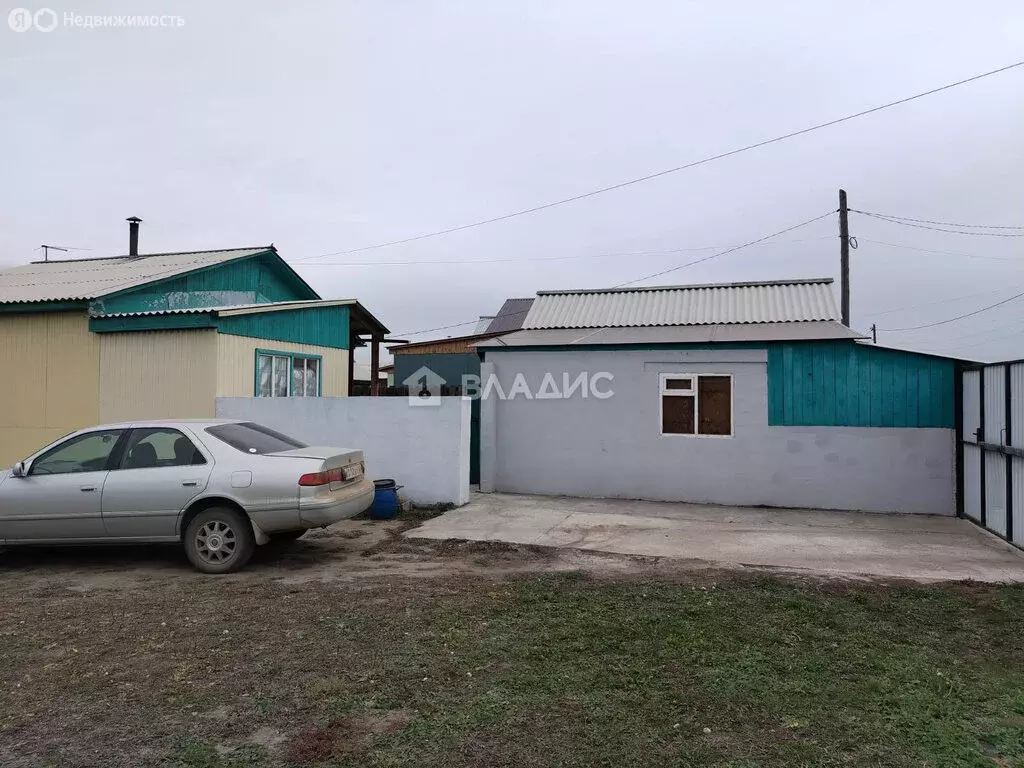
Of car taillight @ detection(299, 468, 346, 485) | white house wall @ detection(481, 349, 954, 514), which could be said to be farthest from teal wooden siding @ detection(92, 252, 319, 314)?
car taillight @ detection(299, 468, 346, 485)

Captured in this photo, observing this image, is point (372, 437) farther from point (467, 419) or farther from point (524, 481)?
point (524, 481)

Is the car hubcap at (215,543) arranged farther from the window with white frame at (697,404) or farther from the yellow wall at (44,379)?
the window with white frame at (697,404)

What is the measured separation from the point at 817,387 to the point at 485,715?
8.58 meters

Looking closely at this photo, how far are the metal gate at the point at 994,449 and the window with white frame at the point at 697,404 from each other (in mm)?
3163

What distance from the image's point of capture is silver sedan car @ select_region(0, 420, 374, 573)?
678 cm

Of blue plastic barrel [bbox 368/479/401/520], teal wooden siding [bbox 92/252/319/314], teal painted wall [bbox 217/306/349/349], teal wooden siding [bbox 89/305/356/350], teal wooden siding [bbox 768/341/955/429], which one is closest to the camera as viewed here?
blue plastic barrel [bbox 368/479/401/520]

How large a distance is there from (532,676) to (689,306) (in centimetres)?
999

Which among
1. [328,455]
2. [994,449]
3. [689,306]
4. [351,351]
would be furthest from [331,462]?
[351,351]

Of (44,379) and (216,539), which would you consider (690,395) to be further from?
(44,379)

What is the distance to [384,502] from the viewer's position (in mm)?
9812

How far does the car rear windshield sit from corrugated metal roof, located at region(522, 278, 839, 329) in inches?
265

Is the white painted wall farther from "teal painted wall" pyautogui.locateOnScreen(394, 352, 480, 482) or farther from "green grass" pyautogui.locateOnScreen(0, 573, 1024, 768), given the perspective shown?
"green grass" pyautogui.locateOnScreen(0, 573, 1024, 768)

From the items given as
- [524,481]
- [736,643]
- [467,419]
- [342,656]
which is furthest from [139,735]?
[524,481]

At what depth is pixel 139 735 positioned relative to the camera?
3520mm
